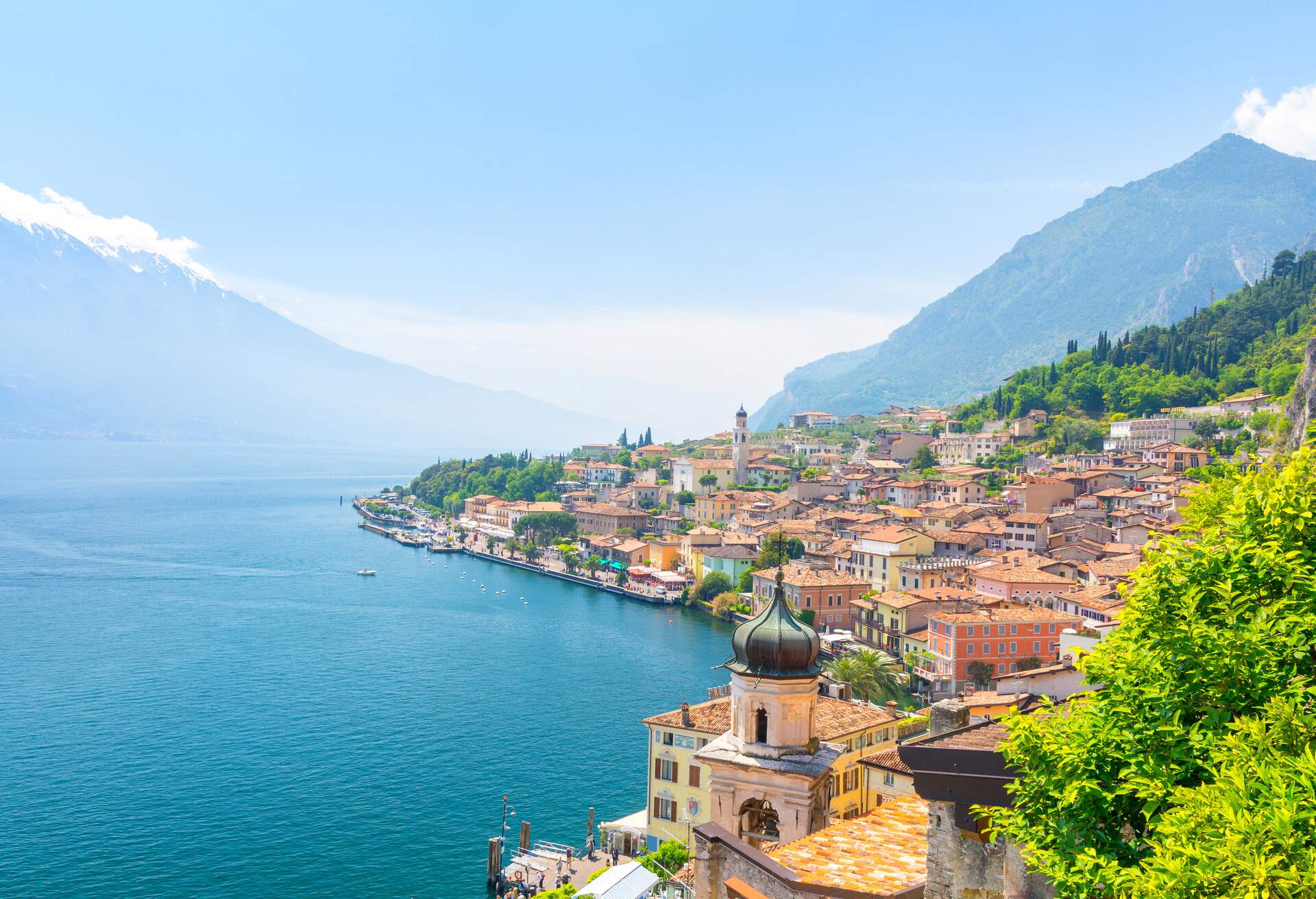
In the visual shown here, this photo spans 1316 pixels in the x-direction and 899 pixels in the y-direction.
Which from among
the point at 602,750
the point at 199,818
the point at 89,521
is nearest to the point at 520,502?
the point at 89,521

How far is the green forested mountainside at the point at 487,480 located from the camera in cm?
13662

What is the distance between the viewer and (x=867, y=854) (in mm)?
10172

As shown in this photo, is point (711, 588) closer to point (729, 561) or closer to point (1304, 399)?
point (729, 561)

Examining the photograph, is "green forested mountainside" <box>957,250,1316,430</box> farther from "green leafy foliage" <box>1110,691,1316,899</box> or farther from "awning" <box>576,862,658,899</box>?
"green leafy foliage" <box>1110,691,1316,899</box>

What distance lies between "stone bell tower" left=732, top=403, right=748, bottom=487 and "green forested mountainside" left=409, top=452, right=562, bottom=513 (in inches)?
969

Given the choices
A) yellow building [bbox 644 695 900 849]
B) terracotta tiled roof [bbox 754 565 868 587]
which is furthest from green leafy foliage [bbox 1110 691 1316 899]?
terracotta tiled roof [bbox 754 565 868 587]

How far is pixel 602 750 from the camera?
41.6 meters

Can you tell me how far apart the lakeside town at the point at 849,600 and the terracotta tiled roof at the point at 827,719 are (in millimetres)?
90

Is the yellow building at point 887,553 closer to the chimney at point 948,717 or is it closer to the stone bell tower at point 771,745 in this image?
the stone bell tower at point 771,745

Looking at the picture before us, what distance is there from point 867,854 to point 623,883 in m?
15.8

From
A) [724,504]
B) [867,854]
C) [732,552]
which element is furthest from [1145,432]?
[867,854]

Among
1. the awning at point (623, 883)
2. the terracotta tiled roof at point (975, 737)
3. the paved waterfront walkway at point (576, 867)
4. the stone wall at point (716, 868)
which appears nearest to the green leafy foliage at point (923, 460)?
the paved waterfront walkway at point (576, 867)

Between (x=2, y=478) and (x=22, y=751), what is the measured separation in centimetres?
17506

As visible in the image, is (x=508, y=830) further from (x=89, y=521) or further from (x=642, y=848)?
(x=89, y=521)
